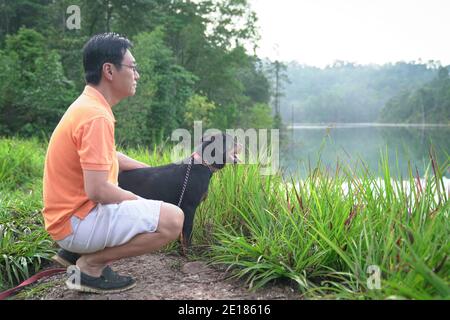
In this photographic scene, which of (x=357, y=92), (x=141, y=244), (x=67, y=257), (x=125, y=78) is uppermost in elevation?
(x=357, y=92)

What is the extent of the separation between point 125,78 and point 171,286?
1293mm

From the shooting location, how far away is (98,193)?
2254 millimetres

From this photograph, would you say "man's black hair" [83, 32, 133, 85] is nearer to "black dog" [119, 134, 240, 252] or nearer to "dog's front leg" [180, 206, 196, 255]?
"black dog" [119, 134, 240, 252]

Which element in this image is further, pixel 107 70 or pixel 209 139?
pixel 209 139

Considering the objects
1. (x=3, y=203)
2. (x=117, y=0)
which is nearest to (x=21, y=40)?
(x=117, y=0)

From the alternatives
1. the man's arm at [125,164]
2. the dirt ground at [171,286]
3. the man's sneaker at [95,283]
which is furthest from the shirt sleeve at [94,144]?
the man's arm at [125,164]

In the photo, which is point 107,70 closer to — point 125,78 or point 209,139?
point 125,78

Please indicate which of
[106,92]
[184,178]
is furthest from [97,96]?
[184,178]

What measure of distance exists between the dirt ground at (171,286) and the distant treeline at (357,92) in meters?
65.1

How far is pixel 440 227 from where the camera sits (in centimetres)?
244

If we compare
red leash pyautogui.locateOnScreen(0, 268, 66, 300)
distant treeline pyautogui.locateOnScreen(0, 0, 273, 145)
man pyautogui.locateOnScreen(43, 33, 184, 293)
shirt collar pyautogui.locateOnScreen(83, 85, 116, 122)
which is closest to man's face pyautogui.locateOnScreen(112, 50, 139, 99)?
man pyautogui.locateOnScreen(43, 33, 184, 293)

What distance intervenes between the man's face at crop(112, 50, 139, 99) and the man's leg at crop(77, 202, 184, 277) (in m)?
0.69

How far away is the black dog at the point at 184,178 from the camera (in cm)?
344

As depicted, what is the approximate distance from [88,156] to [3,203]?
254 centimetres
